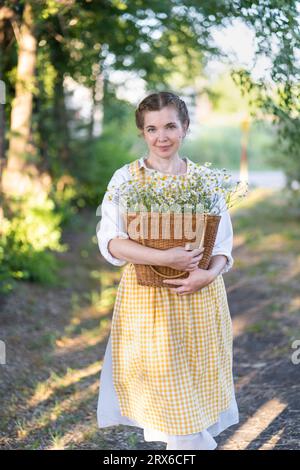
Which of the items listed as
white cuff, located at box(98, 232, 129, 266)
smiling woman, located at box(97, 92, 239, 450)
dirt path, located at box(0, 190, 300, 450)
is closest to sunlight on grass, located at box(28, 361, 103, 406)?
dirt path, located at box(0, 190, 300, 450)

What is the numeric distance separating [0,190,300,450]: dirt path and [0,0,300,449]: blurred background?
16 mm

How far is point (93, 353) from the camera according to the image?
17.6 feet

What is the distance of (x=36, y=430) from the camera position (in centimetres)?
387

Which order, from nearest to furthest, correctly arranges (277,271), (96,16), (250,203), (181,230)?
(181,230) → (96,16) → (277,271) → (250,203)

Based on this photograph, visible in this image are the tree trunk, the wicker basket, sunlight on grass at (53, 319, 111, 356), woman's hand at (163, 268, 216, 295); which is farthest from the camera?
the tree trunk

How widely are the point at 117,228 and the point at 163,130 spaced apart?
0.43 m

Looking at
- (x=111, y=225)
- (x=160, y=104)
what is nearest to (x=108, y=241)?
(x=111, y=225)

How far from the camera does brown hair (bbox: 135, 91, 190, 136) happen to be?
2.79m

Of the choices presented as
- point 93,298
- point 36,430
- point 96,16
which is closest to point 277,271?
point 93,298

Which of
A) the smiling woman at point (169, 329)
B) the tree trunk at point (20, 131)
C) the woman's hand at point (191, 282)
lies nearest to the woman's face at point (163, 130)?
the smiling woman at point (169, 329)

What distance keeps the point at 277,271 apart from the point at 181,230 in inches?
213

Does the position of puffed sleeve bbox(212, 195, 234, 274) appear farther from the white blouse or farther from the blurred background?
the blurred background

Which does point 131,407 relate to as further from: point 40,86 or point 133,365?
point 40,86
